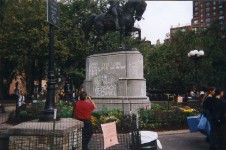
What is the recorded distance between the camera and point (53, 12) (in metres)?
9.12

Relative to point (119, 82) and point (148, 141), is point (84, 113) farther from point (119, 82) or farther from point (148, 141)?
point (119, 82)

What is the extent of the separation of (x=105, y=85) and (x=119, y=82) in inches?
37.9

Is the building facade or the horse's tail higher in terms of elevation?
the building facade

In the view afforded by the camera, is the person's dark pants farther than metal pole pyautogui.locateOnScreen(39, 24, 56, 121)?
Yes

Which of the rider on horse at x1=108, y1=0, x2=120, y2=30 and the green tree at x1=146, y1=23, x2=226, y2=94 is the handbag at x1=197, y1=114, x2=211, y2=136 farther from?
the green tree at x1=146, y1=23, x2=226, y2=94

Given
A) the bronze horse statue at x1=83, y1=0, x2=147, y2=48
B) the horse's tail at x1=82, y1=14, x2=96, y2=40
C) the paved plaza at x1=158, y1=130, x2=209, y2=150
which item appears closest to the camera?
the paved plaza at x1=158, y1=130, x2=209, y2=150

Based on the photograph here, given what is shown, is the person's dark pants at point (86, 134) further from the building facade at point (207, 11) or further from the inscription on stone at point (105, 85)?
the building facade at point (207, 11)

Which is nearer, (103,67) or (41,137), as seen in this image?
(41,137)

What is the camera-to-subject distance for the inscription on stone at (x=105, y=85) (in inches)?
758

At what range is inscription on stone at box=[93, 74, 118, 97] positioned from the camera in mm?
19250

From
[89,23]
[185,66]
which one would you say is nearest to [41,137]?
[89,23]

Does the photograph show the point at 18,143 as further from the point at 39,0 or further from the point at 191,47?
the point at 191,47

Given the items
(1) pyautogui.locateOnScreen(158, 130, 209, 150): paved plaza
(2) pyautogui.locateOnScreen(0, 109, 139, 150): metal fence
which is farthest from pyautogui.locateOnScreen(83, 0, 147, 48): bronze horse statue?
(2) pyautogui.locateOnScreen(0, 109, 139, 150): metal fence

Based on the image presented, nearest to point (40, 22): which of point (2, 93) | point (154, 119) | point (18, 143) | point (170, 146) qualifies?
point (2, 93)
